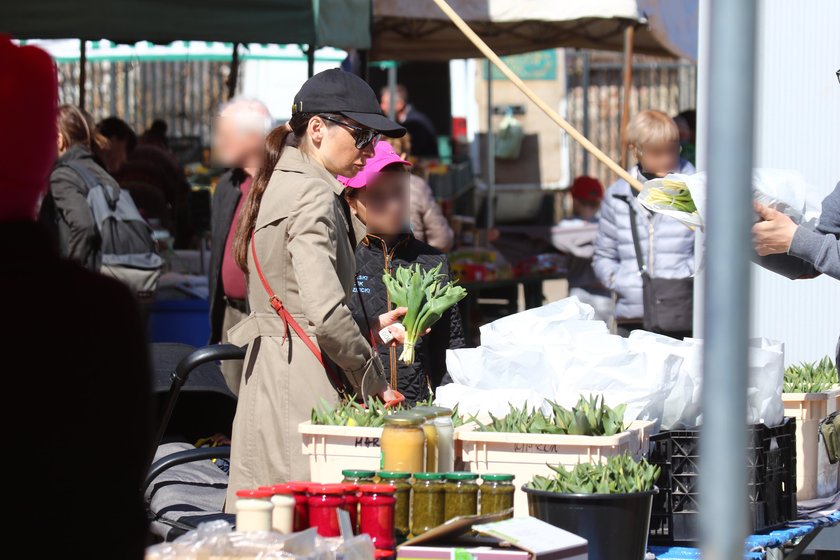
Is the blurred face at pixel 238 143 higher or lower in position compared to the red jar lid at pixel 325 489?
higher

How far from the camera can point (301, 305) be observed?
3.27m

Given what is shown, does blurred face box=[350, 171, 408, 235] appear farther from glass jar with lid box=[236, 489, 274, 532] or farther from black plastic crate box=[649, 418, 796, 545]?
glass jar with lid box=[236, 489, 274, 532]

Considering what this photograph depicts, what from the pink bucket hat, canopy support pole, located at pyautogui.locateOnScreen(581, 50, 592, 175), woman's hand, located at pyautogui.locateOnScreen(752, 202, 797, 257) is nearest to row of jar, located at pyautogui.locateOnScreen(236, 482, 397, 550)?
woman's hand, located at pyautogui.locateOnScreen(752, 202, 797, 257)

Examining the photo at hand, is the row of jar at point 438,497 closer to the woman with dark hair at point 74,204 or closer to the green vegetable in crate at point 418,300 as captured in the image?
the green vegetable in crate at point 418,300

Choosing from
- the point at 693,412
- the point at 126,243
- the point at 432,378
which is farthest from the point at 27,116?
the point at 126,243

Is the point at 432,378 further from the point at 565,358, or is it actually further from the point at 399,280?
the point at 565,358

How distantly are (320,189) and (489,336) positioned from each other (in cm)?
63

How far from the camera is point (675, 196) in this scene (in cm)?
327

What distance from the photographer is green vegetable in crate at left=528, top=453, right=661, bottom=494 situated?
2.66 m

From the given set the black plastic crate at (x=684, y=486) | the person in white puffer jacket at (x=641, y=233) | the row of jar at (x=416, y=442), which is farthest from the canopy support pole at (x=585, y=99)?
the row of jar at (x=416, y=442)

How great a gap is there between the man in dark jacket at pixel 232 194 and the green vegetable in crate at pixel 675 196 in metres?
2.53

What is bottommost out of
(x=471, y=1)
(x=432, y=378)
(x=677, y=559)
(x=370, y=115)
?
(x=677, y=559)

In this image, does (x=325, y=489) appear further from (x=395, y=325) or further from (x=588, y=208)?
(x=588, y=208)

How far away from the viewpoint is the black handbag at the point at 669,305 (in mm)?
5875
